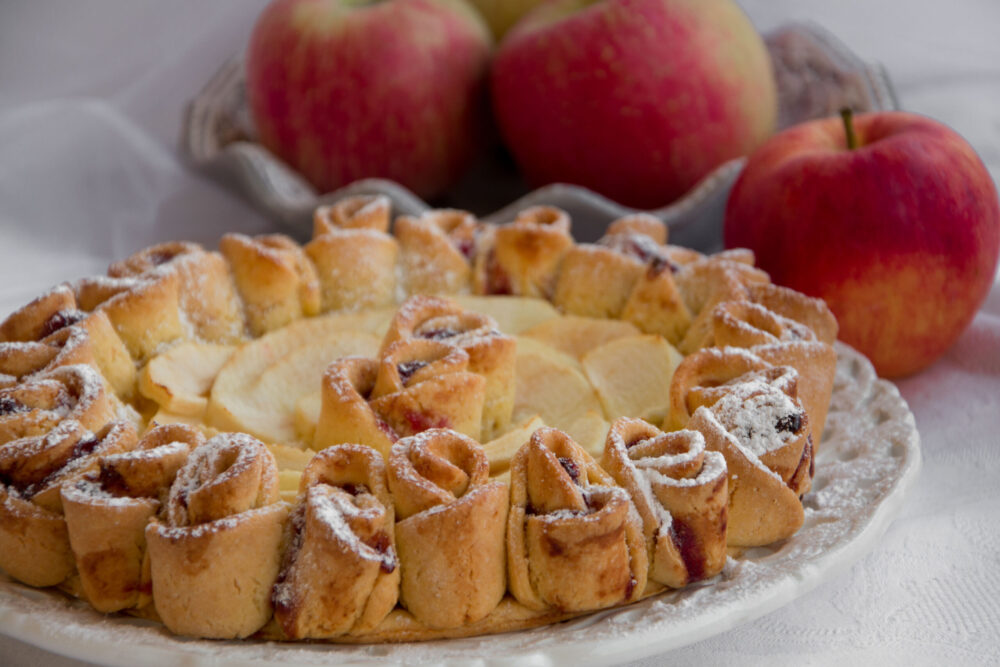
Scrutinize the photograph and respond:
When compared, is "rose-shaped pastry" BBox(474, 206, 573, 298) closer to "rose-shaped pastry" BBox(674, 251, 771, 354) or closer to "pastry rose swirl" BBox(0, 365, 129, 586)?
"rose-shaped pastry" BBox(674, 251, 771, 354)

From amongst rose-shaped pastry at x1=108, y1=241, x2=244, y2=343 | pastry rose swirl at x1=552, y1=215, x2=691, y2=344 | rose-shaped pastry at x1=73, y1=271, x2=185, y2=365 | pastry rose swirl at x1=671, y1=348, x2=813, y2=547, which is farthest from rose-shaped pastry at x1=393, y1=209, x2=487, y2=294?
pastry rose swirl at x1=671, y1=348, x2=813, y2=547

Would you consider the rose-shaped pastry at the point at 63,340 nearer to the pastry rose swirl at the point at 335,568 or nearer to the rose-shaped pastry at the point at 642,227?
the pastry rose swirl at the point at 335,568

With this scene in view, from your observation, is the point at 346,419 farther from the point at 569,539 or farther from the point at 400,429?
the point at 569,539

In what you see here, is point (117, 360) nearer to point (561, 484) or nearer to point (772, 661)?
point (561, 484)

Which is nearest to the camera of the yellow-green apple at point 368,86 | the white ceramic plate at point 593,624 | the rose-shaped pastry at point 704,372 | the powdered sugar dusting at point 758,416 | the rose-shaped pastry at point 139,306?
the white ceramic plate at point 593,624

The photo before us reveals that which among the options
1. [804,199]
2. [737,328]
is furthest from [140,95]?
[737,328]

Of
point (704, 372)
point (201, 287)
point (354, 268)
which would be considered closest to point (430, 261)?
point (354, 268)

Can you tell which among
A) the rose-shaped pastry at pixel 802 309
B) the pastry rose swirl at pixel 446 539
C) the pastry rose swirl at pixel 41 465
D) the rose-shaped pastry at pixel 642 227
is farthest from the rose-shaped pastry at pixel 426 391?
the rose-shaped pastry at pixel 642 227
